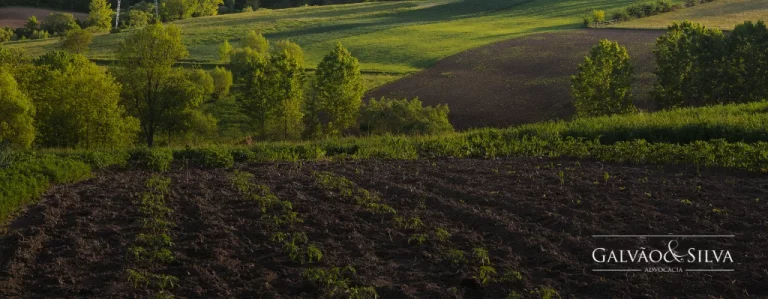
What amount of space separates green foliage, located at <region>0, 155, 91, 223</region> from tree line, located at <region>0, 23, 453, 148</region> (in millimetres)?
22703

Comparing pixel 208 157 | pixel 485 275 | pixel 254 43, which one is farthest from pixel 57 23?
pixel 485 275

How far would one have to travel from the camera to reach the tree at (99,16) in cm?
11888

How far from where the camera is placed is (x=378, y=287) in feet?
45.7

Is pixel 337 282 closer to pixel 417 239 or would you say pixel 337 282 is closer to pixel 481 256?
pixel 481 256

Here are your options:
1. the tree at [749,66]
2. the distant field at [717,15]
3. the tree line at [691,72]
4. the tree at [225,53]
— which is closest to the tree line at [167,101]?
the tree line at [691,72]

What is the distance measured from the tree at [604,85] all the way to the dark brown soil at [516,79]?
3787 millimetres

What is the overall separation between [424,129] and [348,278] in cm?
3795

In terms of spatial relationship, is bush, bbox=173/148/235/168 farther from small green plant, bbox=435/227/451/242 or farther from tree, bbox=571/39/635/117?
tree, bbox=571/39/635/117

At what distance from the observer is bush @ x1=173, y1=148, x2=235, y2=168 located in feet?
83.7

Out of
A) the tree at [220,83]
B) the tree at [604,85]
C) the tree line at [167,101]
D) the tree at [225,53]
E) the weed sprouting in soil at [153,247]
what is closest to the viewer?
the weed sprouting in soil at [153,247]

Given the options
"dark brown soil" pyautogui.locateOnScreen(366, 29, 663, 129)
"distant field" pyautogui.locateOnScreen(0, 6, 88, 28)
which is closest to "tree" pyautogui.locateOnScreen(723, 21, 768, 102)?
"dark brown soil" pyautogui.locateOnScreen(366, 29, 663, 129)

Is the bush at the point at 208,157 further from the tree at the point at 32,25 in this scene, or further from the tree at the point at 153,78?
the tree at the point at 32,25

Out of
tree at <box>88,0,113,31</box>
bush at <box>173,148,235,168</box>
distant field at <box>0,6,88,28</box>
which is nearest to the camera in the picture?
bush at <box>173,148,235,168</box>

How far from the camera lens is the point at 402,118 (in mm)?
53562
